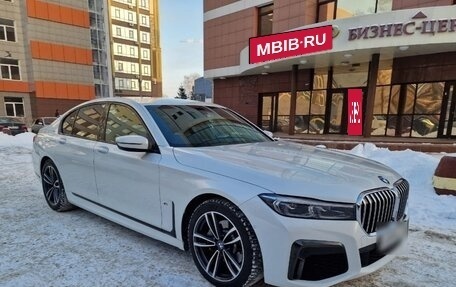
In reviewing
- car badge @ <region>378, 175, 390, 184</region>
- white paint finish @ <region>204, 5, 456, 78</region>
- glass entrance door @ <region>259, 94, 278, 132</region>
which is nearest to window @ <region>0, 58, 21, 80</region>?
glass entrance door @ <region>259, 94, 278, 132</region>

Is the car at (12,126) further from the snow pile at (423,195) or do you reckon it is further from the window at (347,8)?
the snow pile at (423,195)

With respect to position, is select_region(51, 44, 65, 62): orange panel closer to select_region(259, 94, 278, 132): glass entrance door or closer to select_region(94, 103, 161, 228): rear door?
select_region(259, 94, 278, 132): glass entrance door

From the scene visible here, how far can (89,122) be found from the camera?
3910 mm

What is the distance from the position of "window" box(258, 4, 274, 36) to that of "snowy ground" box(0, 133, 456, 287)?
15.1 metres

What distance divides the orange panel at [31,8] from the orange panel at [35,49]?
2613mm

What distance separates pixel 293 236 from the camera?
6.76ft

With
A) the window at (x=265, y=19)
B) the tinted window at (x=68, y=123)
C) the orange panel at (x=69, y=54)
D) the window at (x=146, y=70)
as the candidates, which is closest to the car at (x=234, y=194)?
the tinted window at (x=68, y=123)

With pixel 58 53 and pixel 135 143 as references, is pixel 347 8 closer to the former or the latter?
pixel 135 143

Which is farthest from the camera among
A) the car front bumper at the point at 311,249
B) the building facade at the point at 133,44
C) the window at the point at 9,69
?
the building facade at the point at 133,44

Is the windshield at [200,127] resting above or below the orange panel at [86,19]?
below

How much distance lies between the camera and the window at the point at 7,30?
3064cm

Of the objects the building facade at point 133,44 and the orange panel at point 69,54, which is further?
the building facade at point 133,44

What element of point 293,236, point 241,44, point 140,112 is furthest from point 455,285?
point 241,44

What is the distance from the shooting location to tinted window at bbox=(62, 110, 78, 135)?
424 centimetres
